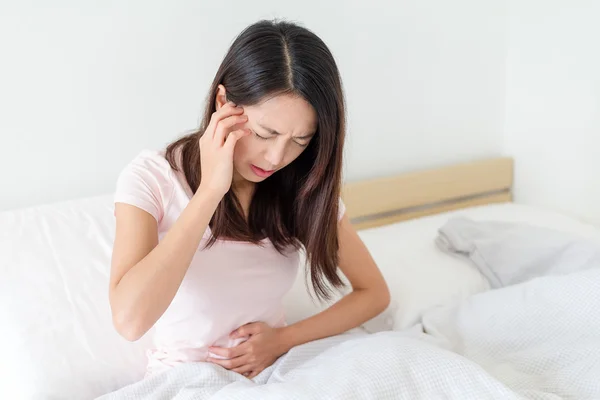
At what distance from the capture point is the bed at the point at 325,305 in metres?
1.06

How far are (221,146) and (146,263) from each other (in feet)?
0.71

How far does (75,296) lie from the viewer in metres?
1.35

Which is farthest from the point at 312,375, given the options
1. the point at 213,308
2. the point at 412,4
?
the point at 412,4

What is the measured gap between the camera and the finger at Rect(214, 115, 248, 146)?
109 cm

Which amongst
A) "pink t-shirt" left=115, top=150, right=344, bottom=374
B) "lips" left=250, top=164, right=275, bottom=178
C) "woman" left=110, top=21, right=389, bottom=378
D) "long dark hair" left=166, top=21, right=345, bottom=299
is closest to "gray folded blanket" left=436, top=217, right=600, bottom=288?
"woman" left=110, top=21, right=389, bottom=378

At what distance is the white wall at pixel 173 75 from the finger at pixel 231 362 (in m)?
0.71

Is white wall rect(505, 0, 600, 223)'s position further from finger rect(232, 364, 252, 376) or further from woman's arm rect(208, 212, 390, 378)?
finger rect(232, 364, 252, 376)

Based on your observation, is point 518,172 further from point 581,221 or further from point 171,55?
point 171,55

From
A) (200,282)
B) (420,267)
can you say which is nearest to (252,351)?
(200,282)

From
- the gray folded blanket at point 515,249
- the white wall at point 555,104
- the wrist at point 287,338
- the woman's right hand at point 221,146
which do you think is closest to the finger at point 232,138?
the woman's right hand at point 221,146

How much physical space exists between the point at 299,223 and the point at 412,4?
1.06 meters

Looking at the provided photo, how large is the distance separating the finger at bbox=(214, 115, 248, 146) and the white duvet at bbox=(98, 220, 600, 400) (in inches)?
15.0

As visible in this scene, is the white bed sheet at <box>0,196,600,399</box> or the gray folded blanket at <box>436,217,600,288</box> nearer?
the white bed sheet at <box>0,196,600,399</box>

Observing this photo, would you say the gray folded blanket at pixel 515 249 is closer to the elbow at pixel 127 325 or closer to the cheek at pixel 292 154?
the cheek at pixel 292 154
